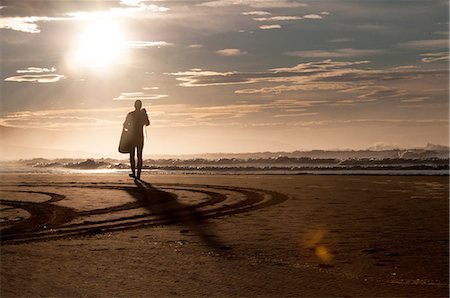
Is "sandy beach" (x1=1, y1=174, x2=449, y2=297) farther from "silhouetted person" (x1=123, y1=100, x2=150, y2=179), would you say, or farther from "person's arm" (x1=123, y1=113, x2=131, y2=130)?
"person's arm" (x1=123, y1=113, x2=131, y2=130)

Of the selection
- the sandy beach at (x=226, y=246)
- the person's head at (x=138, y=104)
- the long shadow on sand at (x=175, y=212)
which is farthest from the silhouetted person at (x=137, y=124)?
the sandy beach at (x=226, y=246)

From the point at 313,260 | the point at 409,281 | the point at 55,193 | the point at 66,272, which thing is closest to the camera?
the point at 409,281

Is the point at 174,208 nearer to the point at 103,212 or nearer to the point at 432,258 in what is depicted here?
the point at 103,212

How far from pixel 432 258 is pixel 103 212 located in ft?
21.9

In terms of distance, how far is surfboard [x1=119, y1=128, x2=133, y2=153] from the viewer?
22.6 metres

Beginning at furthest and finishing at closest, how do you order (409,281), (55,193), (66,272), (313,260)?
1. (55,193)
2. (313,260)
3. (66,272)
4. (409,281)

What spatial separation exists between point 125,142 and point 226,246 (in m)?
15.1

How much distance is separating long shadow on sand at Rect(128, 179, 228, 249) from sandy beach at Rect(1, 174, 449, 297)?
0.02 m

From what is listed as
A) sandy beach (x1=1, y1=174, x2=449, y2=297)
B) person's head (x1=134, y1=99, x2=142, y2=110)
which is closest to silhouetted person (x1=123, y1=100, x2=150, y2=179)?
person's head (x1=134, y1=99, x2=142, y2=110)

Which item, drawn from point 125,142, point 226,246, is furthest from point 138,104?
point 226,246

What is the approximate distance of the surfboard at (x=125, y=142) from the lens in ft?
74.0

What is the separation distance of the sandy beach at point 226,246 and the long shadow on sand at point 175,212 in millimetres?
20

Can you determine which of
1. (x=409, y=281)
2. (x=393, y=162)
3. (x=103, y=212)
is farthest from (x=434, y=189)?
(x=393, y=162)

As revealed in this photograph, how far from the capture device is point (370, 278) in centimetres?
626
